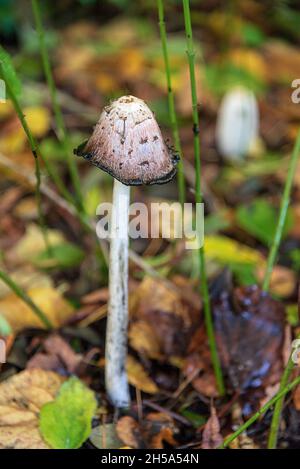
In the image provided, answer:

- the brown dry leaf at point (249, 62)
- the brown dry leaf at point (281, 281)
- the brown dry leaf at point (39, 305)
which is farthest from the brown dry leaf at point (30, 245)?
the brown dry leaf at point (249, 62)

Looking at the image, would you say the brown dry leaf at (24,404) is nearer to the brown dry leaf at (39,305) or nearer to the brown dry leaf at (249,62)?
the brown dry leaf at (39,305)

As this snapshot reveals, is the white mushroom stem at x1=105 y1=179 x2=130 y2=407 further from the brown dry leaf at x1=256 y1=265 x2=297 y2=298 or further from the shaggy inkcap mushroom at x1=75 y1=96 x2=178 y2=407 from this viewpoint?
the brown dry leaf at x1=256 y1=265 x2=297 y2=298

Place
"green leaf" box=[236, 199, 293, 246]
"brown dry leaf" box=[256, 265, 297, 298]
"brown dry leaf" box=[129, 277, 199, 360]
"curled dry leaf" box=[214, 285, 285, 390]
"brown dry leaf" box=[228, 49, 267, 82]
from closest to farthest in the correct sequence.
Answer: "curled dry leaf" box=[214, 285, 285, 390], "brown dry leaf" box=[129, 277, 199, 360], "brown dry leaf" box=[256, 265, 297, 298], "green leaf" box=[236, 199, 293, 246], "brown dry leaf" box=[228, 49, 267, 82]

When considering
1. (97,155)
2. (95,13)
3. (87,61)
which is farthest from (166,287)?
(95,13)

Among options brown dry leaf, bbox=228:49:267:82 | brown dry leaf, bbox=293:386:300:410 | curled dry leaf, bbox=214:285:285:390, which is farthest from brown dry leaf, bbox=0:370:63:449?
brown dry leaf, bbox=228:49:267:82

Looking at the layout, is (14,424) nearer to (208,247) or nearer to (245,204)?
(208,247)

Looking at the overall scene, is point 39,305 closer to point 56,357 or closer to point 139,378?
point 56,357

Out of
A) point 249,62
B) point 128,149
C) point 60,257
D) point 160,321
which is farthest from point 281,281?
point 249,62

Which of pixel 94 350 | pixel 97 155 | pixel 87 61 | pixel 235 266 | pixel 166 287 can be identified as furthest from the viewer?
pixel 87 61
